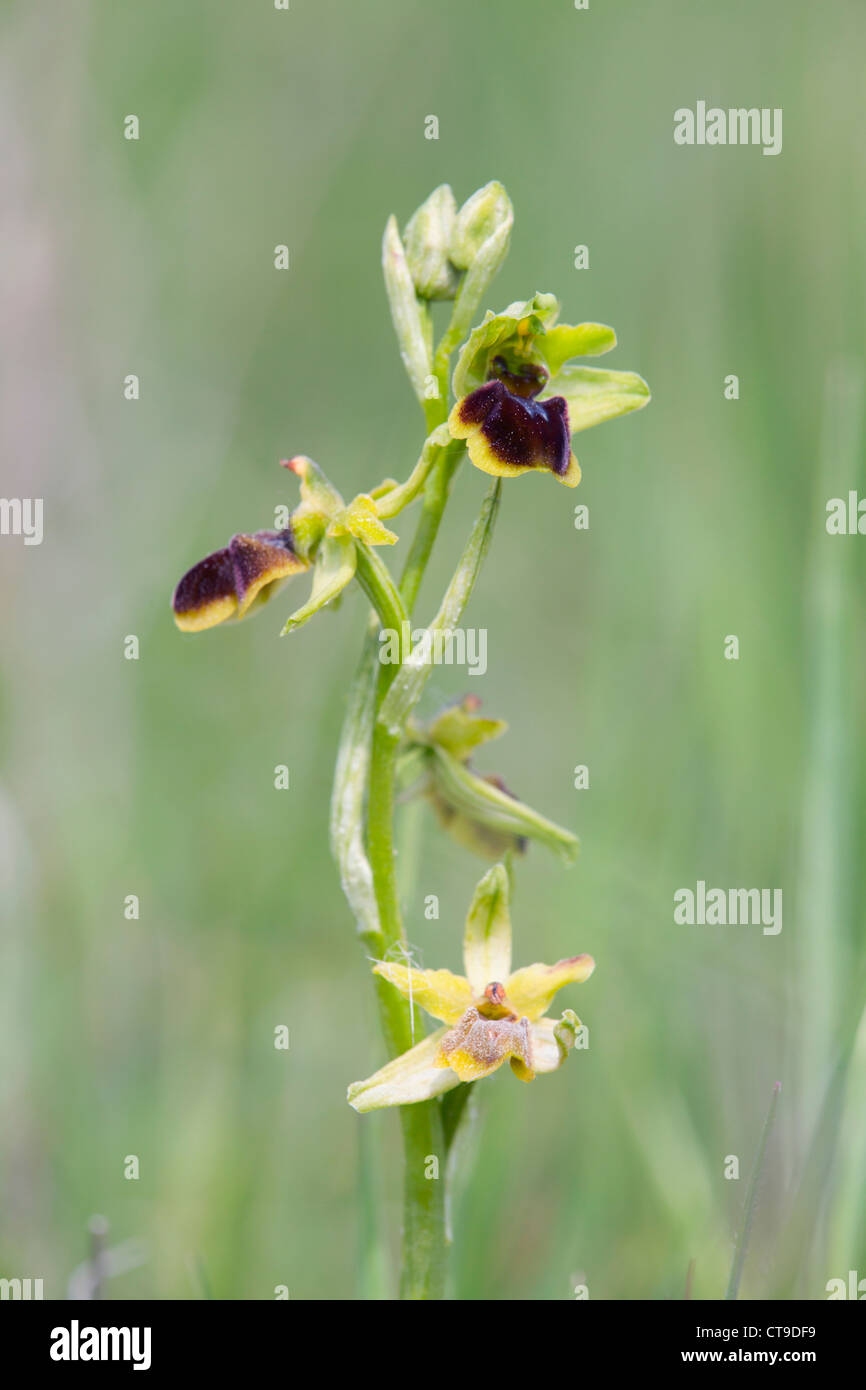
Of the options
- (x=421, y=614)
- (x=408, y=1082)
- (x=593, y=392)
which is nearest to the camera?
(x=408, y=1082)

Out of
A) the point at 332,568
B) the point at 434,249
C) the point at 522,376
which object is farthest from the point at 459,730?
the point at 434,249

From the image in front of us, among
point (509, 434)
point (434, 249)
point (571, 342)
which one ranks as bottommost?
point (509, 434)

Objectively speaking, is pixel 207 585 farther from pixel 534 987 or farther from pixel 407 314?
pixel 534 987

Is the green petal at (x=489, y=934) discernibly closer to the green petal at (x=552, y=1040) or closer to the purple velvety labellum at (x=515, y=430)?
the green petal at (x=552, y=1040)

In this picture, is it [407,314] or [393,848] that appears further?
[407,314]

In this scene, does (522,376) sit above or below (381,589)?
above

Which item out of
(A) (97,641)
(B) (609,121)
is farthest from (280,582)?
(B) (609,121)
